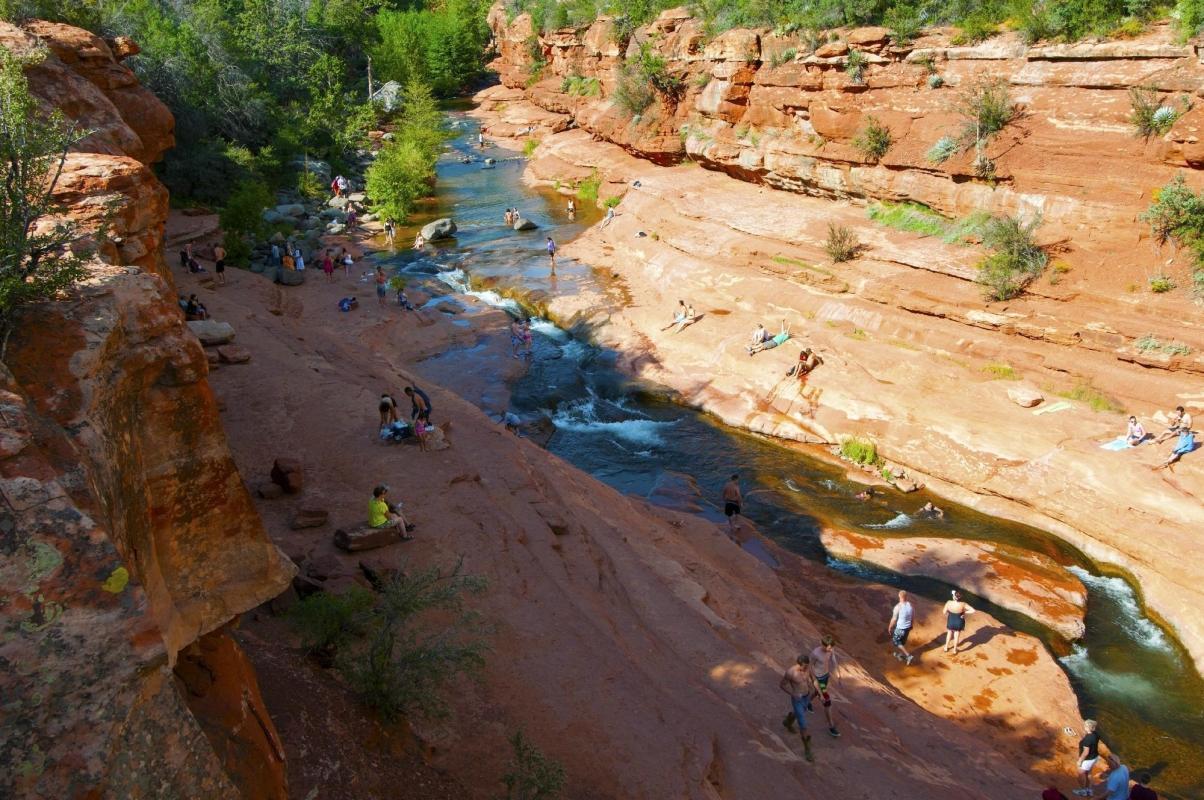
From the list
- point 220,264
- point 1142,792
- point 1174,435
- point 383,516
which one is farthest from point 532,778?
point 220,264

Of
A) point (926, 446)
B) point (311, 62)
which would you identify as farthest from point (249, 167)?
point (926, 446)

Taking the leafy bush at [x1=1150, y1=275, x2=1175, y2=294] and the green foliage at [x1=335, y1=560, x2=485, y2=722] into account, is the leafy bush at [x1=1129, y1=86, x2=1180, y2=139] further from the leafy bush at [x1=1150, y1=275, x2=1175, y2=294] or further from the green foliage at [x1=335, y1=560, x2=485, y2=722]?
the green foliage at [x1=335, y1=560, x2=485, y2=722]

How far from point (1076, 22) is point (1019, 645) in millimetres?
17546

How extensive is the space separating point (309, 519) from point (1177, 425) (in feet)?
54.9

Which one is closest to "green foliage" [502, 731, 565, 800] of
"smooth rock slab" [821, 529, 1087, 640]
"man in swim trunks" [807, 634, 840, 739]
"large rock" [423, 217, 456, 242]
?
"man in swim trunks" [807, 634, 840, 739]

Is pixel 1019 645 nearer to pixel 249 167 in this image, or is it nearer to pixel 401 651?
pixel 401 651

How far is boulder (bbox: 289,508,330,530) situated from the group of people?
51.7 ft

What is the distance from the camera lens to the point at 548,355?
78.8 ft

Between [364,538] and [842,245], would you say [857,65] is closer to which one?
[842,245]

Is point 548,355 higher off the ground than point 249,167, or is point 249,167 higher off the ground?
point 249,167

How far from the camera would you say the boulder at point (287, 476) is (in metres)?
12.1

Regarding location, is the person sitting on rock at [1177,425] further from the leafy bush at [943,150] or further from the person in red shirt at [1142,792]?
the leafy bush at [943,150]

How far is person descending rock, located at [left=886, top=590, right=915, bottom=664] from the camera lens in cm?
1280

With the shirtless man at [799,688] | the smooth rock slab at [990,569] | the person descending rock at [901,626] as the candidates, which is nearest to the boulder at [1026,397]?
the smooth rock slab at [990,569]
